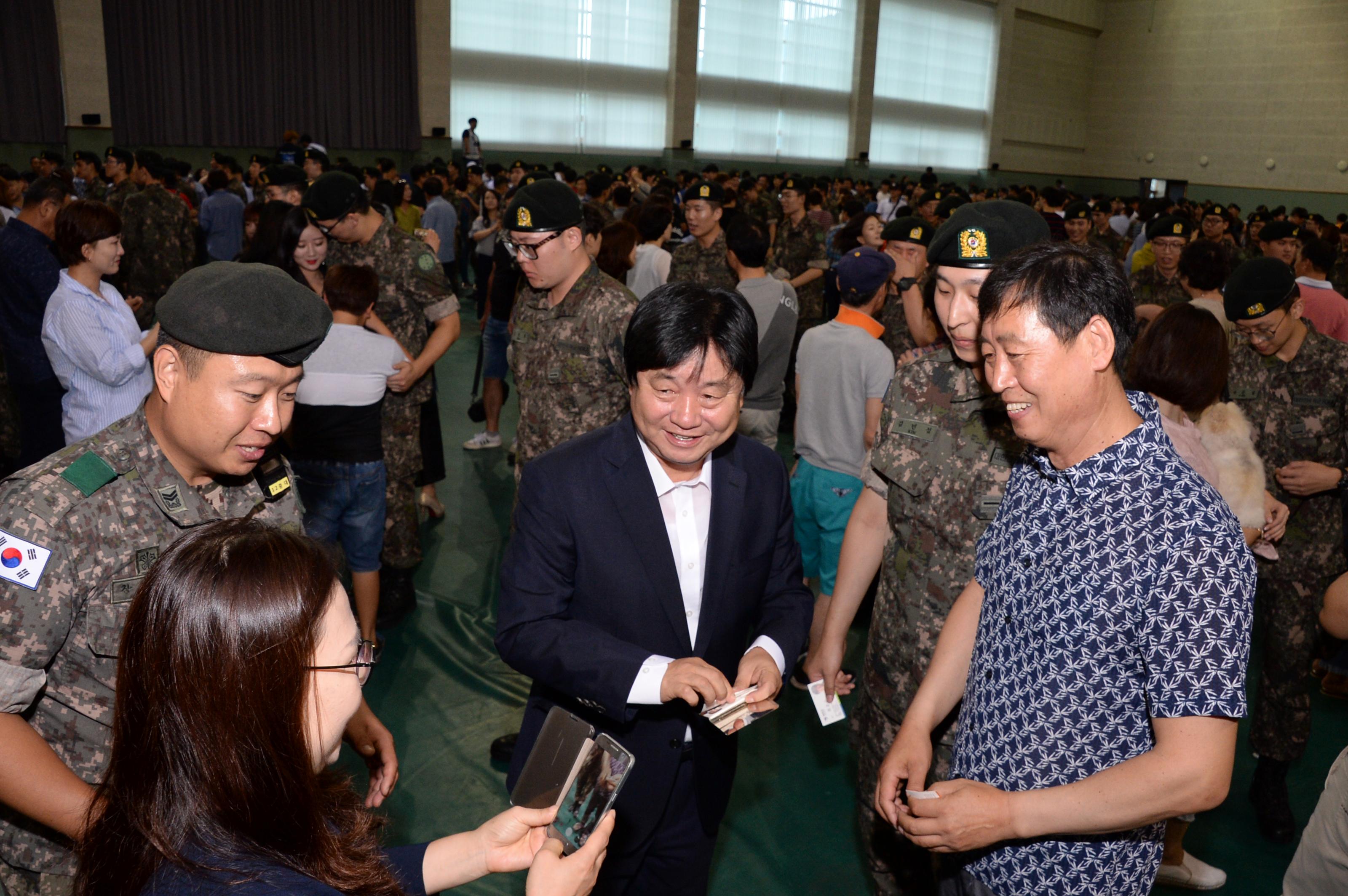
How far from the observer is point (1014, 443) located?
2029 mm

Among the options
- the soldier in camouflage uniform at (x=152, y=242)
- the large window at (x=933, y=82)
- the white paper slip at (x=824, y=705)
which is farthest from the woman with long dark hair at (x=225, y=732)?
the large window at (x=933, y=82)

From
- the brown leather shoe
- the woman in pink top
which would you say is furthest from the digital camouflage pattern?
the woman in pink top

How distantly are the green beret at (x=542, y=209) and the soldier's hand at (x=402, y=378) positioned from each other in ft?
3.28

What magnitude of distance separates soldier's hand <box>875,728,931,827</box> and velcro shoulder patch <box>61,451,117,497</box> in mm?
1466

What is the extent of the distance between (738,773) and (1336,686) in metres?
2.82

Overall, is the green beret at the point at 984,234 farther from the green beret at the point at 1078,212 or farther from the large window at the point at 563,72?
the large window at the point at 563,72

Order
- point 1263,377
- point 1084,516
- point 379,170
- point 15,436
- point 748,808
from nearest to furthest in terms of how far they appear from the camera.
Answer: point 1084,516 → point 748,808 → point 1263,377 → point 15,436 → point 379,170

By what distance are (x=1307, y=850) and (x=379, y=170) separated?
521 inches

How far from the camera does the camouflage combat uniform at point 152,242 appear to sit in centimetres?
741

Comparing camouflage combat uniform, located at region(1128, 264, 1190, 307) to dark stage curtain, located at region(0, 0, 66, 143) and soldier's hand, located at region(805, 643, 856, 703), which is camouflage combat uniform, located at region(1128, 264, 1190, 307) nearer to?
soldier's hand, located at region(805, 643, 856, 703)

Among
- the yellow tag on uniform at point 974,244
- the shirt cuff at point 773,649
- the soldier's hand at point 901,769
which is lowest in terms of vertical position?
the soldier's hand at point 901,769

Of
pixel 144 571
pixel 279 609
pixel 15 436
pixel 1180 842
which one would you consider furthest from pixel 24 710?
pixel 15 436

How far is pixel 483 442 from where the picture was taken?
6625 mm

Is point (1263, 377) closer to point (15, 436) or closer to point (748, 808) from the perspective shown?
point (748, 808)
